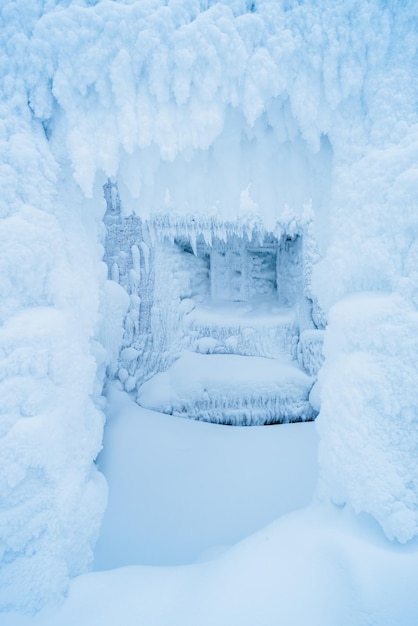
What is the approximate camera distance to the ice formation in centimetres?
144

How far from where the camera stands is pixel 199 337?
578 cm

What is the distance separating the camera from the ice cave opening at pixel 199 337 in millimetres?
5148

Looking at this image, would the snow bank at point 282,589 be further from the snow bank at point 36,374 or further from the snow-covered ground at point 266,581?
the snow bank at point 36,374

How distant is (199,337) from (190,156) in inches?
163

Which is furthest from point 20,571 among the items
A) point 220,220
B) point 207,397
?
point 220,220

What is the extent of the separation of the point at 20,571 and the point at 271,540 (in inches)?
46.4

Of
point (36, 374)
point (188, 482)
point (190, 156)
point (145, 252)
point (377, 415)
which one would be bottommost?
point (188, 482)

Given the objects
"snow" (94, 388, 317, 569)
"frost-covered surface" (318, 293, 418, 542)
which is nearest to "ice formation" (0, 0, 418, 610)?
"frost-covered surface" (318, 293, 418, 542)

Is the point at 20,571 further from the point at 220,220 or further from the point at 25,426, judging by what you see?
the point at 220,220

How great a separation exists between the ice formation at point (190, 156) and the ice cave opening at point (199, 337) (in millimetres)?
3308

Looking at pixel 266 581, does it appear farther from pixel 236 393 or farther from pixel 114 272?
pixel 114 272

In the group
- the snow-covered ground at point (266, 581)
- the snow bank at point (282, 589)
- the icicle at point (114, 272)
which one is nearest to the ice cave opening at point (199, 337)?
the icicle at point (114, 272)

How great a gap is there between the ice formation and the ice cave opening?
331cm

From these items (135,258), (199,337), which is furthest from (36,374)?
(199,337)
